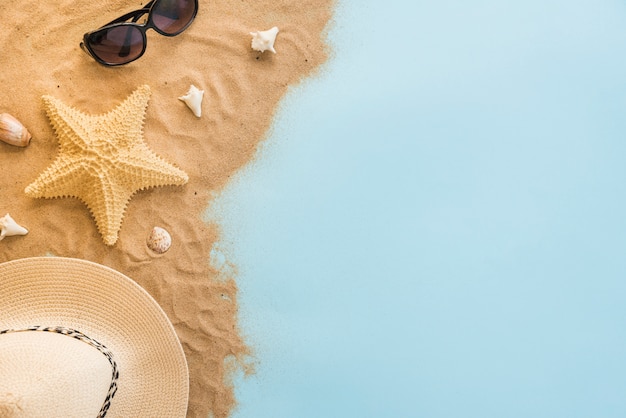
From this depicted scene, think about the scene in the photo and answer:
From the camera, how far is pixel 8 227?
4.90 ft

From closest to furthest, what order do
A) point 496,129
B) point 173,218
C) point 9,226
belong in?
point 9,226
point 173,218
point 496,129

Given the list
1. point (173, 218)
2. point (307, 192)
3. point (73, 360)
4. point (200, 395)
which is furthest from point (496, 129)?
point (73, 360)

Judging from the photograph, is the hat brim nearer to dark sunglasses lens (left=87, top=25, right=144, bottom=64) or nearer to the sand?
the sand

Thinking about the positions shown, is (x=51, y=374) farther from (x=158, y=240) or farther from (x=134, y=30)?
(x=134, y=30)

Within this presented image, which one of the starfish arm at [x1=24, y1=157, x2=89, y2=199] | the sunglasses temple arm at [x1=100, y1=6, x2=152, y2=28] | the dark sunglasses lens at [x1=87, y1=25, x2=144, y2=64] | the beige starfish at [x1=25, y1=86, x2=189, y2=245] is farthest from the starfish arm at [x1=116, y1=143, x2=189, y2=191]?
the sunglasses temple arm at [x1=100, y1=6, x2=152, y2=28]

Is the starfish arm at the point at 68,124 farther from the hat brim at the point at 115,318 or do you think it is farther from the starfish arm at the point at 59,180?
the hat brim at the point at 115,318

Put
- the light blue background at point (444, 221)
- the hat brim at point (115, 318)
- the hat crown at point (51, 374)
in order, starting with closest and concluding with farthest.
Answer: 1. the hat crown at point (51, 374)
2. the hat brim at point (115, 318)
3. the light blue background at point (444, 221)

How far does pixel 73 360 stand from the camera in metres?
1.25

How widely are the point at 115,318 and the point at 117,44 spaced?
79cm

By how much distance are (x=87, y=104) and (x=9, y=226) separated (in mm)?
426

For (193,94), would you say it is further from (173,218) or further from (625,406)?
(625,406)

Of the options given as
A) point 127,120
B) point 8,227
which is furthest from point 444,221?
point 8,227

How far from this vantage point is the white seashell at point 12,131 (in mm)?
1472

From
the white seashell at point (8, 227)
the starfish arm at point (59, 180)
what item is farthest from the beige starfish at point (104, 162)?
the white seashell at point (8, 227)
